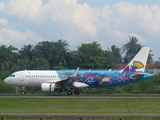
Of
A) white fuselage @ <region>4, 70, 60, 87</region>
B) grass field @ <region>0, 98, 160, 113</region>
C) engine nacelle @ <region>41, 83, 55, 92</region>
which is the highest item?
white fuselage @ <region>4, 70, 60, 87</region>

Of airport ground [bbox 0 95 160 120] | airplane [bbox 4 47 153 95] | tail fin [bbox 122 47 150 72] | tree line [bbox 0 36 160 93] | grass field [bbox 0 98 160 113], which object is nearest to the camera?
airport ground [bbox 0 95 160 120]

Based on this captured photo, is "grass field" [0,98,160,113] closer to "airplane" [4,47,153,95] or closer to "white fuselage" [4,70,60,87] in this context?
"airplane" [4,47,153,95]

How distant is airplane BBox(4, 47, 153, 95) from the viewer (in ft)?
126

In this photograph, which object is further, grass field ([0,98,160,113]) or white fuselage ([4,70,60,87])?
white fuselage ([4,70,60,87])

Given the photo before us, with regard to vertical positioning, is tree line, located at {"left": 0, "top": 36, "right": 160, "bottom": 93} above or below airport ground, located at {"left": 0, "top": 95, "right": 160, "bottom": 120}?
above

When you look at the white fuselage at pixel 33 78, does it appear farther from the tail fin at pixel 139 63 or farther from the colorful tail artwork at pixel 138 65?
the tail fin at pixel 139 63

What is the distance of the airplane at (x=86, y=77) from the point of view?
38.5m

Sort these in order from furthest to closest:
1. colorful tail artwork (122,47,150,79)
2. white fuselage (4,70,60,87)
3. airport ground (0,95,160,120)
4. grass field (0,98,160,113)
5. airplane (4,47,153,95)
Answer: white fuselage (4,70,60,87) < colorful tail artwork (122,47,150,79) < airplane (4,47,153,95) < grass field (0,98,160,113) < airport ground (0,95,160,120)

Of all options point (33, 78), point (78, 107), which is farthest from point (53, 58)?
point (78, 107)

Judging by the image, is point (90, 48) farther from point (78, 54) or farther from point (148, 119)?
point (148, 119)

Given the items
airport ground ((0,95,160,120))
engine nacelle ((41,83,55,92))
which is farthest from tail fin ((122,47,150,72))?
airport ground ((0,95,160,120))

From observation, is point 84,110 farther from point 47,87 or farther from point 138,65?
point 138,65

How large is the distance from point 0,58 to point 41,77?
3345cm

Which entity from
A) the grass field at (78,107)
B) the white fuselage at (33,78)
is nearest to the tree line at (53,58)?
the white fuselage at (33,78)
